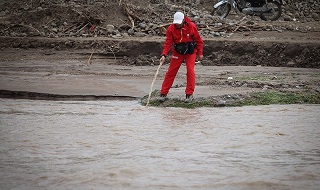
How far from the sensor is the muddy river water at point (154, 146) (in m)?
6.31

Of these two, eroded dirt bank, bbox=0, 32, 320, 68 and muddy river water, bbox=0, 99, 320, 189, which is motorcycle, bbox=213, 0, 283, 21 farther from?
muddy river water, bbox=0, 99, 320, 189

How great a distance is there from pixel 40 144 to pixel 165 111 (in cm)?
288

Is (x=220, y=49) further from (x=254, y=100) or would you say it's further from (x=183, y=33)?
(x=183, y=33)

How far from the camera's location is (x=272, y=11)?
19.1 meters

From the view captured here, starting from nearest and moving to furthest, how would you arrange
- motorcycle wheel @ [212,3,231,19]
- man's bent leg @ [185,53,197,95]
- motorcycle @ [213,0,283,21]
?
man's bent leg @ [185,53,197,95]
motorcycle @ [213,0,283,21]
motorcycle wheel @ [212,3,231,19]

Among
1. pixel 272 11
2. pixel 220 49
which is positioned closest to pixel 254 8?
pixel 272 11

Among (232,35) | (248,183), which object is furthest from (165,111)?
(232,35)

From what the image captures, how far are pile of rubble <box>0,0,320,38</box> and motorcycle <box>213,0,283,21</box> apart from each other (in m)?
0.32

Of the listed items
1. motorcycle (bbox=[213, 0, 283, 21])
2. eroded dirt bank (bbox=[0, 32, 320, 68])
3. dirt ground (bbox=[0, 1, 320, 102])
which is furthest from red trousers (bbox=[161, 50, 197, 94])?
motorcycle (bbox=[213, 0, 283, 21])

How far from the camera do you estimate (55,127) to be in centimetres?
892

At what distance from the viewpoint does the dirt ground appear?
11.8m

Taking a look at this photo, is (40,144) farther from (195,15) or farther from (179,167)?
(195,15)

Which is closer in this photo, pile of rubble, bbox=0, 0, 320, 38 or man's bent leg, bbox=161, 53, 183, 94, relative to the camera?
man's bent leg, bbox=161, 53, 183, 94

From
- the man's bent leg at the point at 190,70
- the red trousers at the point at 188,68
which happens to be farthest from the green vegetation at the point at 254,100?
the man's bent leg at the point at 190,70
